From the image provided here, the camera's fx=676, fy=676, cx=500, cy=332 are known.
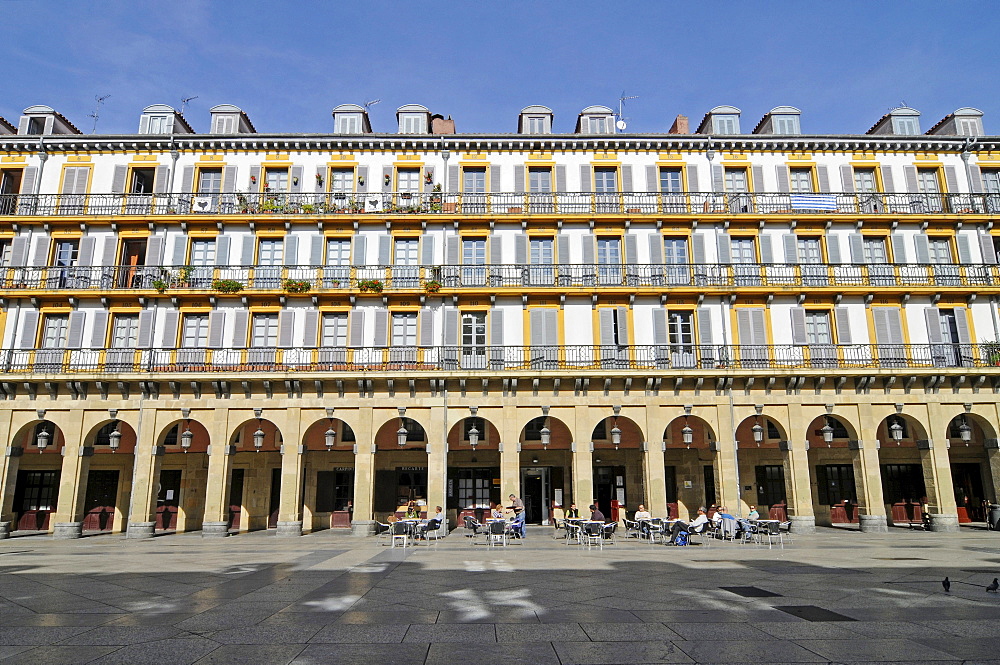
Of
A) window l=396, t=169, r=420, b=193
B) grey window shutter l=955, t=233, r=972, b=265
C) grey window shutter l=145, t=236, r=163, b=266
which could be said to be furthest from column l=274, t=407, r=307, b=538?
grey window shutter l=955, t=233, r=972, b=265

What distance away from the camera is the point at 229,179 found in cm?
3109

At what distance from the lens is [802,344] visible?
2906cm

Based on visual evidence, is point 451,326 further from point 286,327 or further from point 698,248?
point 698,248

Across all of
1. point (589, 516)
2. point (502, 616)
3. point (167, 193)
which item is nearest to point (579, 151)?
point (589, 516)

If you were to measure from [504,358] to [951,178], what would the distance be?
22.5 metres

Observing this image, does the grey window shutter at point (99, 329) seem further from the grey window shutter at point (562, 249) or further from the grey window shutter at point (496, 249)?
the grey window shutter at point (562, 249)

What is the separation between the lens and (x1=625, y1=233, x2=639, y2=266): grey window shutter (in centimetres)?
3042

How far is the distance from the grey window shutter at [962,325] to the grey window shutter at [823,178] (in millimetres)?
7741

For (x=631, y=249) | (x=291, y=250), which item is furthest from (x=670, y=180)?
(x=291, y=250)

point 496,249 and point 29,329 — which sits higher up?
point 496,249

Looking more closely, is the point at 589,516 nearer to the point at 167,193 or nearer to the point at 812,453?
the point at 812,453

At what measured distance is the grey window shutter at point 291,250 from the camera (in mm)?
30156

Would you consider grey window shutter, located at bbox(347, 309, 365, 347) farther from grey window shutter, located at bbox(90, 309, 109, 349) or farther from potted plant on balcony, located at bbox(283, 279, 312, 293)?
grey window shutter, located at bbox(90, 309, 109, 349)

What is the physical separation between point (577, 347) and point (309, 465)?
13.4 meters
